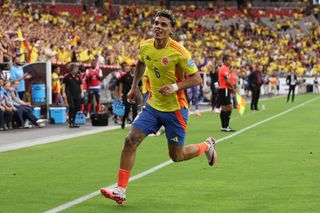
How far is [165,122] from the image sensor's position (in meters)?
10.0

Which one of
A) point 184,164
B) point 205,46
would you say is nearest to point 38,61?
point 184,164

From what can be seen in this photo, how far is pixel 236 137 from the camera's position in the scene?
20.7 m

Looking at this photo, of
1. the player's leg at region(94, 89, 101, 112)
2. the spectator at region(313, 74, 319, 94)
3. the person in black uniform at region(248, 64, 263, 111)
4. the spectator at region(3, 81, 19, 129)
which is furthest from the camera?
the spectator at region(313, 74, 319, 94)

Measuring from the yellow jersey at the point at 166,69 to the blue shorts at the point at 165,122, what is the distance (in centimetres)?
6

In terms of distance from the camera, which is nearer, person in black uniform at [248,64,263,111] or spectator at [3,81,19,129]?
spectator at [3,81,19,129]

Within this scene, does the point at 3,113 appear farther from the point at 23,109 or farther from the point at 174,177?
the point at 174,177

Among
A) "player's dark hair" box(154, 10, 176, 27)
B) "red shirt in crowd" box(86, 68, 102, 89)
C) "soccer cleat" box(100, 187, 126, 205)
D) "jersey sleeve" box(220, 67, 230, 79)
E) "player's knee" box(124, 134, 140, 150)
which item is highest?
"player's dark hair" box(154, 10, 176, 27)

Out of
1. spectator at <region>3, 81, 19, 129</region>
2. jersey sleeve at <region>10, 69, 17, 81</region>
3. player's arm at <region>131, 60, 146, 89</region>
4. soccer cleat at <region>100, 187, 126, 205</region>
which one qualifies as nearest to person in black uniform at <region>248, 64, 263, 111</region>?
jersey sleeve at <region>10, 69, 17, 81</region>

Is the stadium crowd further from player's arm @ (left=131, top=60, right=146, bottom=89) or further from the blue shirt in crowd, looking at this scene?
player's arm @ (left=131, top=60, right=146, bottom=89)

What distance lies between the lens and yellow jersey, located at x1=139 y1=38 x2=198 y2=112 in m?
9.77

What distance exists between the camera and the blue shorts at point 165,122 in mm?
9881

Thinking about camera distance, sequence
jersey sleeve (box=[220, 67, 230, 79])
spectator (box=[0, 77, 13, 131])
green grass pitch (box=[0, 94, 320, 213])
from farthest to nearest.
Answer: spectator (box=[0, 77, 13, 131]) < jersey sleeve (box=[220, 67, 230, 79]) < green grass pitch (box=[0, 94, 320, 213])

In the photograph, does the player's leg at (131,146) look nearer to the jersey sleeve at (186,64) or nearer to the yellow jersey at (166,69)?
the yellow jersey at (166,69)

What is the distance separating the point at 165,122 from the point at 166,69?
2.12 feet
